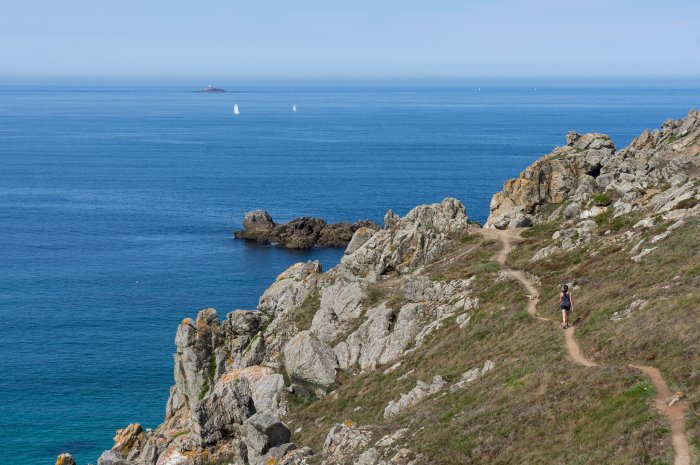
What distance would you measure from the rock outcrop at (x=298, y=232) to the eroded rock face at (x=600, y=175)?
193 feet

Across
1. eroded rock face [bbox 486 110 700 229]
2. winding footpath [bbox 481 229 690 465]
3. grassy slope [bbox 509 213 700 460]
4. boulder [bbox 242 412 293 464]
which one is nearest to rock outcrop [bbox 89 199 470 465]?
boulder [bbox 242 412 293 464]

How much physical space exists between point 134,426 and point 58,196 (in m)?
138

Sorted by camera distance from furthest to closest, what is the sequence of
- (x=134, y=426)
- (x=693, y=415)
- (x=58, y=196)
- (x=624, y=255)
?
(x=58, y=196), (x=134, y=426), (x=624, y=255), (x=693, y=415)

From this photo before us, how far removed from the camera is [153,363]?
291ft

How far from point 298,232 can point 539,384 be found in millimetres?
117604

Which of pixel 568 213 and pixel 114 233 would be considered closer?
pixel 568 213

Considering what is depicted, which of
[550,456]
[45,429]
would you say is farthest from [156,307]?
[550,456]

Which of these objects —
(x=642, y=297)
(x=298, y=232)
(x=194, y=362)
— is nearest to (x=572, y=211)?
(x=642, y=297)

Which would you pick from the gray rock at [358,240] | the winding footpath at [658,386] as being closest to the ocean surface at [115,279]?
the gray rock at [358,240]

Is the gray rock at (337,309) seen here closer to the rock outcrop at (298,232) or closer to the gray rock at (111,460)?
the gray rock at (111,460)

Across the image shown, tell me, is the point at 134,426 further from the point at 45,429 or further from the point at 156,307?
the point at 156,307

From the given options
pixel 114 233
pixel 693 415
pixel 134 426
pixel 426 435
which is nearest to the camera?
pixel 693 415

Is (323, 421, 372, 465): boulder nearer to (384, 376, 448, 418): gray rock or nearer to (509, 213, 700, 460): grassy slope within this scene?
(384, 376, 448, 418): gray rock

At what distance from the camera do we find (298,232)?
148 m
